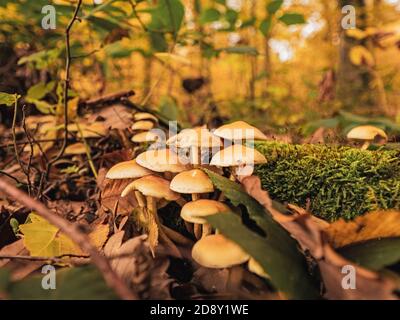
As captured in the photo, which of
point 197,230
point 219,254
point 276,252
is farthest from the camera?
point 197,230

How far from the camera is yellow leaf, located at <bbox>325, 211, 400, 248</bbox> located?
42.9 inches

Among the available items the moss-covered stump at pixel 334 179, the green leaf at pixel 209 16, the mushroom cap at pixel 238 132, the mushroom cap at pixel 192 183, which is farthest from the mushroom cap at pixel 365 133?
the green leaf at pixel 209 16

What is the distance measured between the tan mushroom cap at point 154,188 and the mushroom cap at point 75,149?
101 centimetres

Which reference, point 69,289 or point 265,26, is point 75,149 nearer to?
point 69,289

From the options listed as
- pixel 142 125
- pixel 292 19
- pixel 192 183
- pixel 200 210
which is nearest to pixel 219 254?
pixel 200 210

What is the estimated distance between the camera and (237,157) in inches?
57.0

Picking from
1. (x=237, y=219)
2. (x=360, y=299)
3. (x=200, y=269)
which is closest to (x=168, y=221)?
(x=200, y=269)

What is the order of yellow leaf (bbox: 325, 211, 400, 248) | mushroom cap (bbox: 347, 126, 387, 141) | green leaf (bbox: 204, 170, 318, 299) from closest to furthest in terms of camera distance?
green leaf (bbox: 204, 170, 318, 299)
yellow leaf (bbox: 325, 211, 400, 248)
mushroom cap (bbox: 347, 126, 387, 141)

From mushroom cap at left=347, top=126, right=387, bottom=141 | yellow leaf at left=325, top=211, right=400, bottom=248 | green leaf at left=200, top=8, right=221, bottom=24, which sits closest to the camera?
yellow leaf at left=325, top=211, right=400, bottom=248

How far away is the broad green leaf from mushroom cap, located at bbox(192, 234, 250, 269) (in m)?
0.34

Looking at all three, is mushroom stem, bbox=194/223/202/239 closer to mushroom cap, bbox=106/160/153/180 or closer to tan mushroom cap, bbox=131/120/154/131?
Result: mushroom cap, bbox=106/160/153/180

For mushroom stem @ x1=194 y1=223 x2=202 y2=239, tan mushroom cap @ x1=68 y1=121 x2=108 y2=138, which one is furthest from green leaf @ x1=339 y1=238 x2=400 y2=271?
tan mushroom cap @ x1=68 y1=121 x2=108 y2=138

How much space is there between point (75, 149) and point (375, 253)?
6.51 ft
